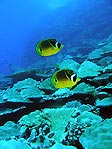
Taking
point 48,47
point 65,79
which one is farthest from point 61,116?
point 48,47

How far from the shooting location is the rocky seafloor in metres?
3.21

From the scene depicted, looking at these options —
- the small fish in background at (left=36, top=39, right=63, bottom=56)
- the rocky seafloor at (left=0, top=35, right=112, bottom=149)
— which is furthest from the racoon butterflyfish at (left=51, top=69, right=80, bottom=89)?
the rocky seafloor at (left=0, top=35, right=112, bottom=149)

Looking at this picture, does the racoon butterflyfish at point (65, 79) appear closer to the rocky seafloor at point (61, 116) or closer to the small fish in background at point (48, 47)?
the small fish in background at point (48, 47)

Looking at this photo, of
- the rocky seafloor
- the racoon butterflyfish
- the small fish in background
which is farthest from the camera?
the small fish in background

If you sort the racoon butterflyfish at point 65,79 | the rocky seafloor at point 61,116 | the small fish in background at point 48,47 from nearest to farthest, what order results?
the rocky seafloor at point 61,116 → the racoon butterflyfish at point 65,79 → the small fish in background at point 48,47

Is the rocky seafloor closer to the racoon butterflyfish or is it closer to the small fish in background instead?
the racoon butterflyfish

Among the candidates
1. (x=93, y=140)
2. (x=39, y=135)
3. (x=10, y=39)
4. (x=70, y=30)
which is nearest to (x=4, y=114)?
Result: (x=39, y=135)

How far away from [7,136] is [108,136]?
66.4 inches

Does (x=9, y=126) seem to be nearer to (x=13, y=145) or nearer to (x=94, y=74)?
(x=13, y=145)

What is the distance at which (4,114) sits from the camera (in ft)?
16.3

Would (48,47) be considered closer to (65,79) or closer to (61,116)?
(65,79)

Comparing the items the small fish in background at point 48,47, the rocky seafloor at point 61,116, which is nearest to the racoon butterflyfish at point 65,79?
the small fish in background at point 48,47

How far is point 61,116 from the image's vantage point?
407 centimetres

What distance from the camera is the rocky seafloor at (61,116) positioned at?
3.21 meters
